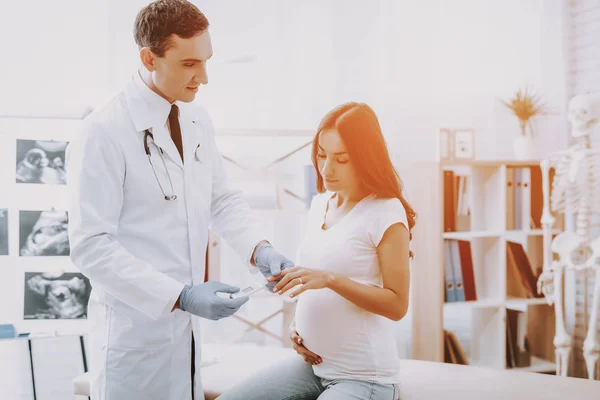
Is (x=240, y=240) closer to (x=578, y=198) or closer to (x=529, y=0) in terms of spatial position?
(x=578, y=198)

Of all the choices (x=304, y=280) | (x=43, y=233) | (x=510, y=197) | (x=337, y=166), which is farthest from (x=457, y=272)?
(x=43, y=233)

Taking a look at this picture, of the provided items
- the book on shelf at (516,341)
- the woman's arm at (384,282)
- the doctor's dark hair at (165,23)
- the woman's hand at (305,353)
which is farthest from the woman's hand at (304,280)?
the book on shelf at (516,341)

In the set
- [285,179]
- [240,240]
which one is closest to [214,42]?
[285,179]

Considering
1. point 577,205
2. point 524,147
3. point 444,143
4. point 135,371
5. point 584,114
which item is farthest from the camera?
point 524,147

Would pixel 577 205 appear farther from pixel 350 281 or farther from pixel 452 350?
pixel 350 281

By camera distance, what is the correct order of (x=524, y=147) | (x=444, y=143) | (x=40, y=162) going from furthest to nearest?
1. (x=524, y=147)
2. (x=444, y=143)
3. (x=40, y=162)

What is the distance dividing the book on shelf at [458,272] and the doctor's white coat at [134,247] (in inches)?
76.6

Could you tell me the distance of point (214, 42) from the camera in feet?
11.7

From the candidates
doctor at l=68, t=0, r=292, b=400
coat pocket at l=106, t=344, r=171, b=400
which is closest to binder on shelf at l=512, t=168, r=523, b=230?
doctor at l=68, t=0, r=292, b=400

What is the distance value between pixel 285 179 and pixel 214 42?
0.85 m

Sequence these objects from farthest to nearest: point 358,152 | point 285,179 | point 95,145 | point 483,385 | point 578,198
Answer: point 285,179 < point 578,198 < point 483,385 < point 358,152 < point 95,145

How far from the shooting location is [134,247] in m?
1.72

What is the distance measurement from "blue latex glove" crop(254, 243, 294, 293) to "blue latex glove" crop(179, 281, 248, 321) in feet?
0.66

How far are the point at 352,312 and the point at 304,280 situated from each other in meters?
0.17
